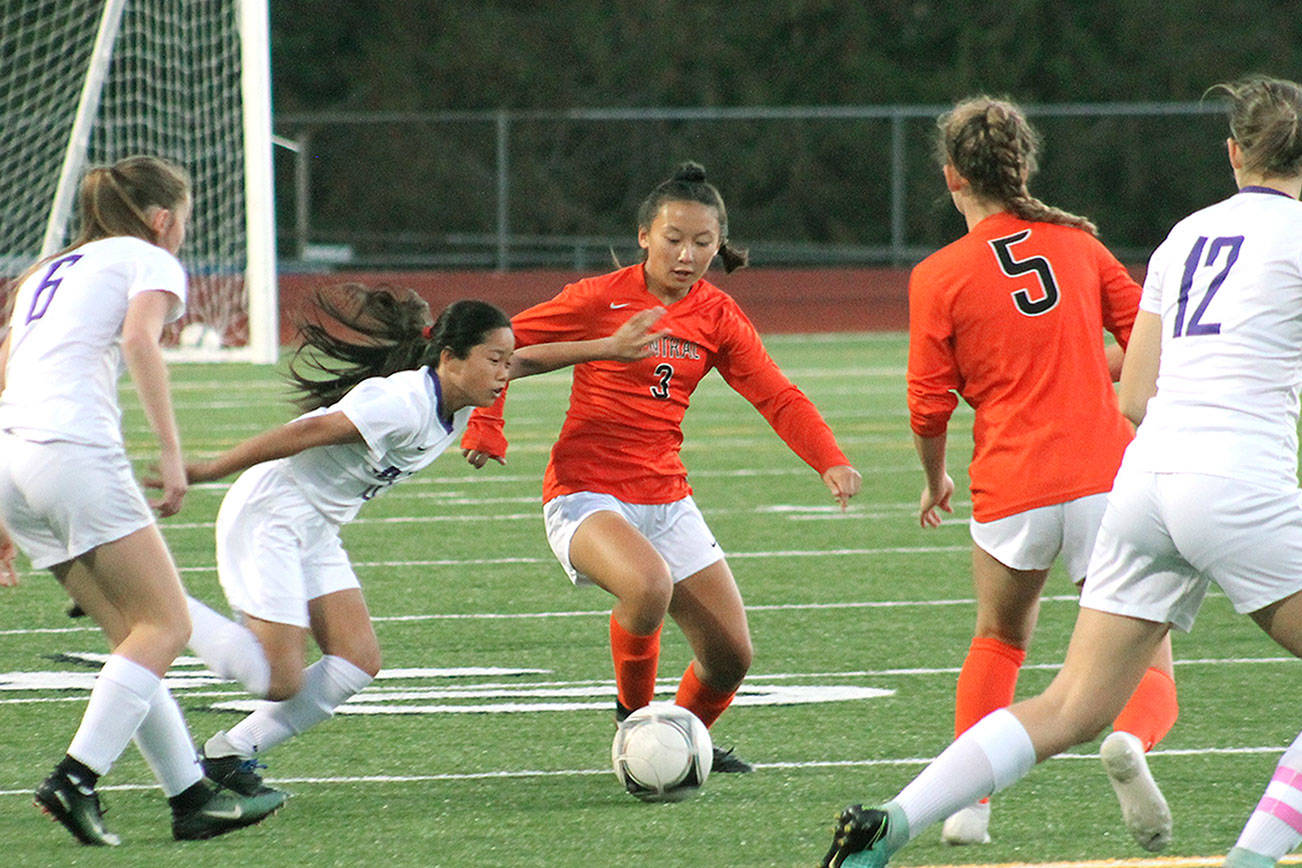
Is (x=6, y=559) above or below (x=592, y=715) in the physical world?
above

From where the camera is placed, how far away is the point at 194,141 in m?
18.2

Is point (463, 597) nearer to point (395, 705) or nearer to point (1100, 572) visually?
point (395, 705)

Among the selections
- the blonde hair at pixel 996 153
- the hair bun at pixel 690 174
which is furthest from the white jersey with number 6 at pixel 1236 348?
the hair bun at pixel 690 174

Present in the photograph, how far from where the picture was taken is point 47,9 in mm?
22609

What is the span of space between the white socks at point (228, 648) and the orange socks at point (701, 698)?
126 cm

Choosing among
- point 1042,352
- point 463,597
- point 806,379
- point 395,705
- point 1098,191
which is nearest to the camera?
point 1042,352

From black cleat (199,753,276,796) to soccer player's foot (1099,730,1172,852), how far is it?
6.69 ft

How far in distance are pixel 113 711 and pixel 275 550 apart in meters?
0.69

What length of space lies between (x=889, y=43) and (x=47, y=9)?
1864cm

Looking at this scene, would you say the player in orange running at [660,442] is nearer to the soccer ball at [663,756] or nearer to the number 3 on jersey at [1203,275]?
the soccer ball at [663,756]

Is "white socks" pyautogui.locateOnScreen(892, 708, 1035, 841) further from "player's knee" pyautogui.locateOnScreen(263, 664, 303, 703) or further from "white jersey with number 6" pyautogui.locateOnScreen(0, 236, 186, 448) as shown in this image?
"white jersey with number 6" pyautogui.locateOnScreen(0, 236, 186, 448)

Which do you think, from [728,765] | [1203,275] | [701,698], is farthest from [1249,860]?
[701,698]

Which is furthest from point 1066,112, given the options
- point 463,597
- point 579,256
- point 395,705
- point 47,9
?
point 395,705

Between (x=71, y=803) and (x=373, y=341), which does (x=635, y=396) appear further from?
(x=71, y=803)
